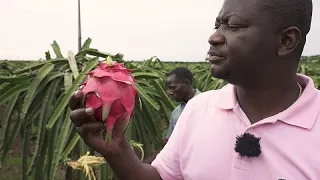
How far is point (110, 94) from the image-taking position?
1.20 meters

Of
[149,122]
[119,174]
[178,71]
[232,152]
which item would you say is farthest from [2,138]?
[232,152]

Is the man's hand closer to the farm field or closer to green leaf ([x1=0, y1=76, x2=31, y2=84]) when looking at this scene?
the farm field

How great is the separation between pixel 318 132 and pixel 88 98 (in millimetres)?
594

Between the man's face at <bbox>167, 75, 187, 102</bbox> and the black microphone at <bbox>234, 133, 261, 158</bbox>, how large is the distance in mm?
2755

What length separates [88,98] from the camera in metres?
1.18

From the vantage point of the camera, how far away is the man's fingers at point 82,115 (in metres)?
1.14

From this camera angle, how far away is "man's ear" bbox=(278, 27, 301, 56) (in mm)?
1247

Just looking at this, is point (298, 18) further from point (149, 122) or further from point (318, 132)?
point (149, 122)

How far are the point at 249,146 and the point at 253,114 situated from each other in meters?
0.12

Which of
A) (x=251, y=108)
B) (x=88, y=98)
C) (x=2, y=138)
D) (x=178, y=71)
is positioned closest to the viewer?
(x=88, y=98)

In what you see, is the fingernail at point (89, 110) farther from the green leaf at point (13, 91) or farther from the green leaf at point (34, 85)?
the green leaf at point (13, 91)

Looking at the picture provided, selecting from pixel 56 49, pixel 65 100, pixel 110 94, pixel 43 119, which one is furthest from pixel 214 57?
pixel 56 49

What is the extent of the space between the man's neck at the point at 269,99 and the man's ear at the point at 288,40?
0.29ft

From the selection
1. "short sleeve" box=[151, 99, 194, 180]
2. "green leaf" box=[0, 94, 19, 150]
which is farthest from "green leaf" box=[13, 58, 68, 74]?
"short sleeve" box=[151, 99, 194, 180]
